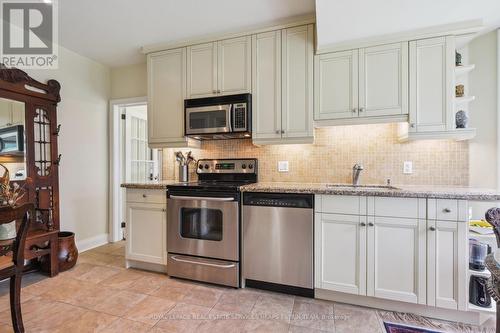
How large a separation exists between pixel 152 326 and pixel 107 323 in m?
0.33

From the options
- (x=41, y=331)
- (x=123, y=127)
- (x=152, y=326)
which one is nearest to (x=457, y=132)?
(x=152, y=326)

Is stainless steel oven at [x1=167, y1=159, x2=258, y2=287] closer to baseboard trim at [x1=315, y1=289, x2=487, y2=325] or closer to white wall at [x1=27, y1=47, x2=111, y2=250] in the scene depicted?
baseboard trim at [x1=315, y1=289, x2=487, y2=325]

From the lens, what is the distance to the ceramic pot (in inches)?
99.0

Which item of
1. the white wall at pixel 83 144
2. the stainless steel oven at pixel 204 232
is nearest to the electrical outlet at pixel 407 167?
the stainless steel oven at pixel 204 232

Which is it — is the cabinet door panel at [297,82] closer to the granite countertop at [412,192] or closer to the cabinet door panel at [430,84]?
the granite countertop at [412,192]

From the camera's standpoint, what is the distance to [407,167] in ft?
7.62

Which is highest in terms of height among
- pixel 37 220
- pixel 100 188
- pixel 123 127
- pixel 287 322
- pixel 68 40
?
pixel 68 40

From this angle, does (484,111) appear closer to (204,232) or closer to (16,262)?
(204,232)

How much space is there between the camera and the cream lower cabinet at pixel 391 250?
171 cm

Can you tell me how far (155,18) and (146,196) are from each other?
5.65 ft

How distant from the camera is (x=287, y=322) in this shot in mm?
1739

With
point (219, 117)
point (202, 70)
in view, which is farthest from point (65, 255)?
point (202, 70)

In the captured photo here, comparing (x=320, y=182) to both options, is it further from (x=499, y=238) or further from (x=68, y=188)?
(x=68, y=188)

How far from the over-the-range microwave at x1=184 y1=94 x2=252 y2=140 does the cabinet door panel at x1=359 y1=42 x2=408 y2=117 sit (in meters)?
1.06
